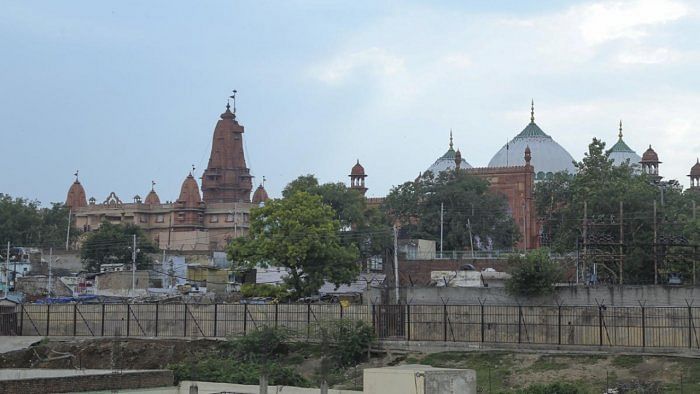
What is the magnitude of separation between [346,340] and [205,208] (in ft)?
250

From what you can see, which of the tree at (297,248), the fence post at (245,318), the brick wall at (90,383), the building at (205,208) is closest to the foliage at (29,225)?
the building at (205,208)

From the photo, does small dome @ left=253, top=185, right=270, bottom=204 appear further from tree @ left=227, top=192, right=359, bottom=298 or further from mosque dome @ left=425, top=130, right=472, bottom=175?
tree @ left=227, top=192, right=359, bottom=298

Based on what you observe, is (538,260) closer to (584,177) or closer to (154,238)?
(584,177)

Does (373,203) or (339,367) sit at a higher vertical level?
(373,203)

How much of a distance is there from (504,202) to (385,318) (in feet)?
152

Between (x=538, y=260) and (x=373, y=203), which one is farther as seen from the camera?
(x=373, y=203)

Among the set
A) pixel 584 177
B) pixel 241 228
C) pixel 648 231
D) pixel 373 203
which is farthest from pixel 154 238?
pixel 648 231

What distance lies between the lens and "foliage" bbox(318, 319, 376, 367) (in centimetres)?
4441

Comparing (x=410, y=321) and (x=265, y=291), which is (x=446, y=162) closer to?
(x=265, y=291)

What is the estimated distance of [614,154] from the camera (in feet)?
369

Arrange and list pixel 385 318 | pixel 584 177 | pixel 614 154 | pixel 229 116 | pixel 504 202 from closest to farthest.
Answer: pixel 385 318 < pixel 584 177 < pixel 504 202 < pixel 614 154 < pixel 229 116

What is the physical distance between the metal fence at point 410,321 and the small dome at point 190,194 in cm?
6531

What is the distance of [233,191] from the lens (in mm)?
124312

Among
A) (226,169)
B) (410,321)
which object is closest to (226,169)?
(226,169)
